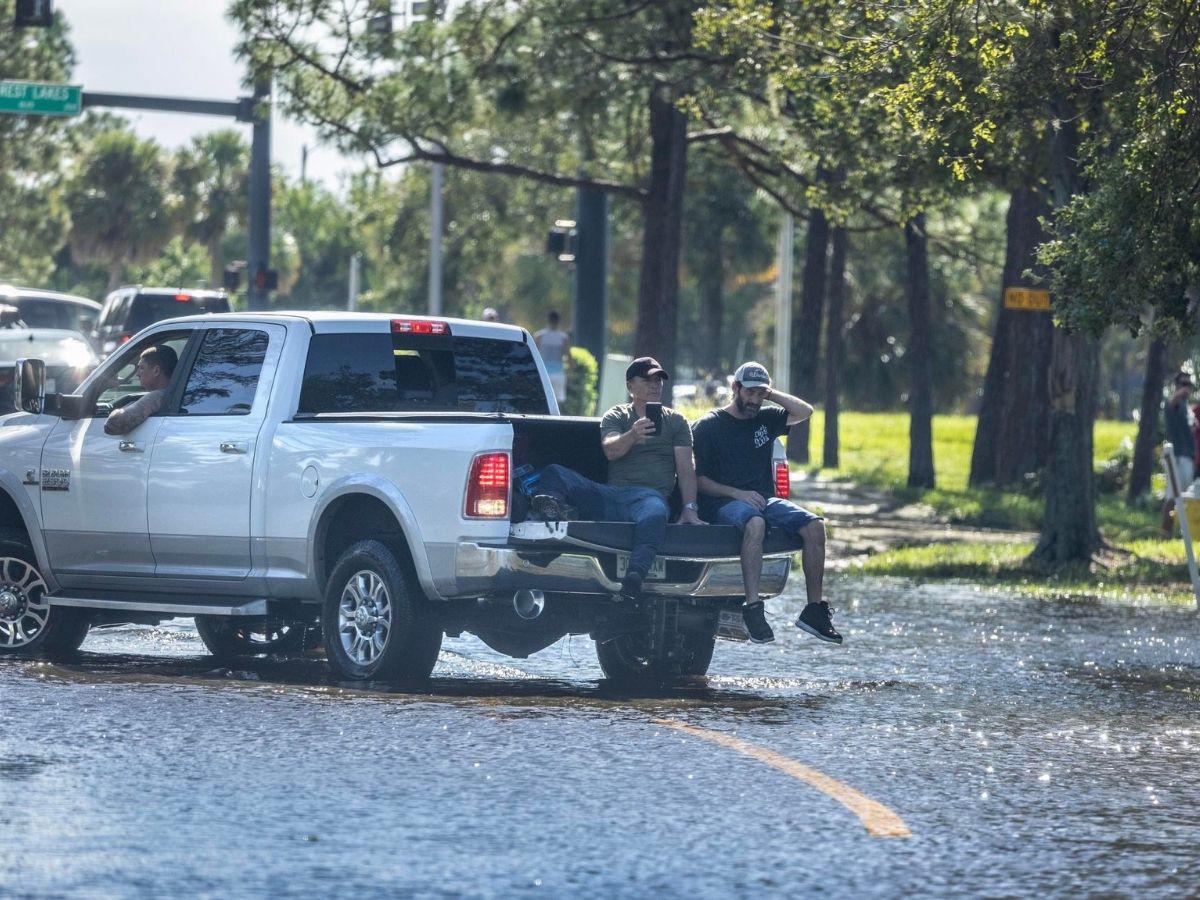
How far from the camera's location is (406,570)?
34.6ft

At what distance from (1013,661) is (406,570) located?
4.12 metres

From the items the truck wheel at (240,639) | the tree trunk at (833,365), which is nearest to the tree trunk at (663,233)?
the tree trunk at (833,365)

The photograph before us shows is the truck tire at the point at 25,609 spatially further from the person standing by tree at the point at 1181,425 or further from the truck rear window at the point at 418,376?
the person standing by tree at the point at 1181,425

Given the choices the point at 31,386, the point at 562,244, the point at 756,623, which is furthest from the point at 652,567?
the point at 562,244

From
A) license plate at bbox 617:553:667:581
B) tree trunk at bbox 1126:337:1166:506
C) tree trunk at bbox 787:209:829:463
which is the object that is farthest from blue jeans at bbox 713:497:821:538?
tree trunk at bbox 787:209:829:463

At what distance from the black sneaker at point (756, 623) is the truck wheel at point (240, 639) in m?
2.77

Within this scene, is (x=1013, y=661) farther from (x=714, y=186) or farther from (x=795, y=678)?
(x=714, y=186)

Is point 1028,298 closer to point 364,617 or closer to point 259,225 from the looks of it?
point 364,617

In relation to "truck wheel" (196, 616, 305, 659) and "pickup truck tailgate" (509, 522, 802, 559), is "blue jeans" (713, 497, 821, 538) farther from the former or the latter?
"truck wheel" (196, 616, 305, 659)

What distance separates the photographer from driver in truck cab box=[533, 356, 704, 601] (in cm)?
1042

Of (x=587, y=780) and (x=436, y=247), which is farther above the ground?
(x=436, y=247)

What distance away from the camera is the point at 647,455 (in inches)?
437

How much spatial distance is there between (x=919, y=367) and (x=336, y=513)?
23.9 metres

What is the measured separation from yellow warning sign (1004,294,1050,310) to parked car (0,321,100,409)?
884 cm
